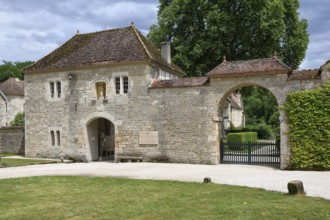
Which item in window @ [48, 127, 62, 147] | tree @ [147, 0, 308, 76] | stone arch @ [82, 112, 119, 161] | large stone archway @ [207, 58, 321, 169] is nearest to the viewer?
large stone archway @ [207, 58, 321, 169]

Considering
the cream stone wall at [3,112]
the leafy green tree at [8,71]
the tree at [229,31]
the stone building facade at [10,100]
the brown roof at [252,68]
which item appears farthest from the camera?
the leafy green tree at [8,71]

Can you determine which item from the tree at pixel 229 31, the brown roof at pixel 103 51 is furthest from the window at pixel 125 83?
the tree at pixel 229 31

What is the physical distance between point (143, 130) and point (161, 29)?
11385mm

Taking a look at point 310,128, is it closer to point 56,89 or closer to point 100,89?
point 100,89

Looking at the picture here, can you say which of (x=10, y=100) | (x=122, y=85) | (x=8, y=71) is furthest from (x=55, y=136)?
(x=8, y=71)

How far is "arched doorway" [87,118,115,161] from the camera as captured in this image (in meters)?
22.6

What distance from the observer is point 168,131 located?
19688 millimetres

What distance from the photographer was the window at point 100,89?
70.7 feet

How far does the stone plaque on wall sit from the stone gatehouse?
0.05 metres

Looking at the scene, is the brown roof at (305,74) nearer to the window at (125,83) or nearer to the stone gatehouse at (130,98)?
the stone gatehouse at (130,98)

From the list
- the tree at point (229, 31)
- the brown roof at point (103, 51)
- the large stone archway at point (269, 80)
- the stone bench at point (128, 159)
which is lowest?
the stone bench at point (128, 159)

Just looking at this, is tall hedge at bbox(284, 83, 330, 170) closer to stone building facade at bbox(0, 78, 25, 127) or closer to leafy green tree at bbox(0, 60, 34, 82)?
stone building facade at bbox(0, 78, 25, 127)

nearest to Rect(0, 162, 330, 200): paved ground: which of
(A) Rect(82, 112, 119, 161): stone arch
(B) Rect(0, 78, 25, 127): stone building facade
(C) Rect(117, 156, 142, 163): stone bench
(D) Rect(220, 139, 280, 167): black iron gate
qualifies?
(D) Rect(220, 139, 280, 167): black iron gate

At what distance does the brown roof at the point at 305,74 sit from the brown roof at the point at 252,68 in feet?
1.43
